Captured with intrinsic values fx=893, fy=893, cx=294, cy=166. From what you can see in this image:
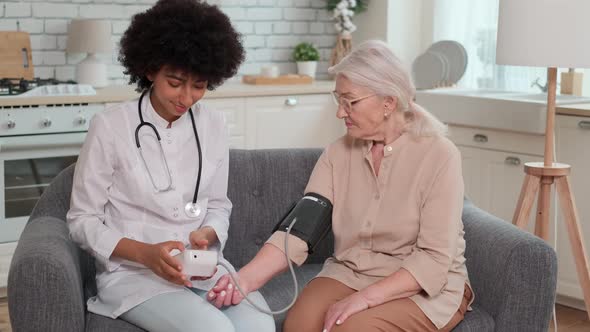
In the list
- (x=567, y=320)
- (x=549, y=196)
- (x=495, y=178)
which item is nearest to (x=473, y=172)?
(x=495, y=178)

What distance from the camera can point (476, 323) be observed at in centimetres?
250

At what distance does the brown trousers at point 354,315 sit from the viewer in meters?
2.34

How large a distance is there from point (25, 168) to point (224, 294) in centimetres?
213

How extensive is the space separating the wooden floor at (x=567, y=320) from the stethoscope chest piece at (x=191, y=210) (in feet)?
5.08

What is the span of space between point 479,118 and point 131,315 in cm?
240

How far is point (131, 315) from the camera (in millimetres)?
2338

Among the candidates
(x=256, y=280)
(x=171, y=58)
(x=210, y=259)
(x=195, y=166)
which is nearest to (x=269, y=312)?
(x=256, y=280)

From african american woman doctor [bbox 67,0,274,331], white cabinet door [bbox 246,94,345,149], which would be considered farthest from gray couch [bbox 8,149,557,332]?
white cabinet door [bbox 246,94,345,149]

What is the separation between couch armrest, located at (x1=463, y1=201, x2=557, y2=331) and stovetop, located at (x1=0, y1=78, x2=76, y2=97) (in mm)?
2499

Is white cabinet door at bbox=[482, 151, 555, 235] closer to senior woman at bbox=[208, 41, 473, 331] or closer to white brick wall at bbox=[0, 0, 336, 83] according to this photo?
senior woman at bbox=[208, 41, 473, 331]

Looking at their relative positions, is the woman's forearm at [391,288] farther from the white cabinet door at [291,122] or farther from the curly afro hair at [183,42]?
the white cabinet door at [291,122]

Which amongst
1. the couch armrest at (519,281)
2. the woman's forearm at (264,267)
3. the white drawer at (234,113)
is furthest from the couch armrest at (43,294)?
the white drawer at (234,113)

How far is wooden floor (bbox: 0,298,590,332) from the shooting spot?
12.4 feet

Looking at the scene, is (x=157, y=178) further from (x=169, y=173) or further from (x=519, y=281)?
(x=519, y=281)
